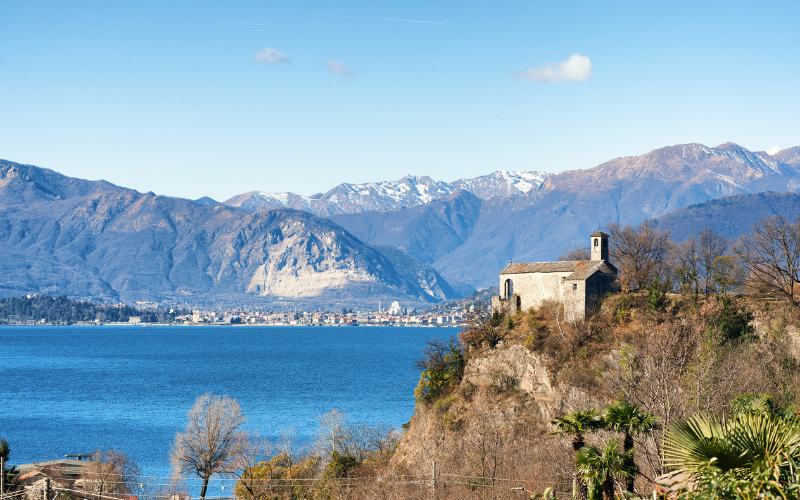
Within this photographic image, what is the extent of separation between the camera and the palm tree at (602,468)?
70.6ft

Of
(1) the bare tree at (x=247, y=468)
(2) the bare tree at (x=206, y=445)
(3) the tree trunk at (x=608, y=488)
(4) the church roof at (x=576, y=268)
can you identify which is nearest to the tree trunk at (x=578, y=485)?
(3) the tree trunk at (x=608, y=488)

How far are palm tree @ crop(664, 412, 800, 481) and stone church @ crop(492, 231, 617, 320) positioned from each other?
A: 49.6 metres

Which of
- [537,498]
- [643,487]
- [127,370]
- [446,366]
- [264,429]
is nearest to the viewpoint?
[537,498]

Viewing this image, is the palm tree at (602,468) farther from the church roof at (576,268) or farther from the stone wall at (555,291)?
the church roof at (576,268)

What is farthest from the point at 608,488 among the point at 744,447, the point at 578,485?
the point at 744,447

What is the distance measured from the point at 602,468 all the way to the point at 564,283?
141ft

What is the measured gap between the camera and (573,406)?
179 feet

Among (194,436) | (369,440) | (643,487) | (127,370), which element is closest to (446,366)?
(369,440)

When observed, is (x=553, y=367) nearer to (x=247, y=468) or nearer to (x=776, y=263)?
(x=776, y=263)

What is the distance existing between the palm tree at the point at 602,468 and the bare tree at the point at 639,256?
1741 inches

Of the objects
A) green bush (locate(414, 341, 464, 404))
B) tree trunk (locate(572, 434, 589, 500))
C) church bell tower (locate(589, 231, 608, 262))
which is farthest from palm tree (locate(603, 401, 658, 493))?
green bush (locate(414, 341, 464, 404))

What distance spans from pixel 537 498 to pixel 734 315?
4985cm

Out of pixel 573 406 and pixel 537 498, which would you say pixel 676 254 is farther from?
pixel 537 498

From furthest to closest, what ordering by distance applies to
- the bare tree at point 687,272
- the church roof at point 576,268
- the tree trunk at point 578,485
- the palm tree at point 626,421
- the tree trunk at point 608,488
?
the bare tree at point 687,272
the church roof at point 576,268
the palm tree at point 626,421
the tree trunk at point 578,485
the tree trunk at point 608,488
